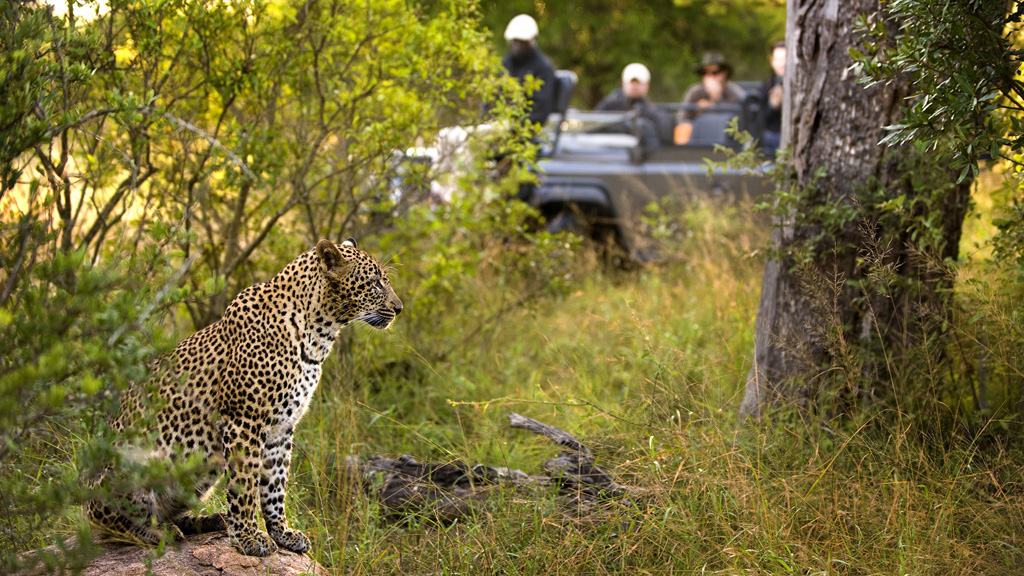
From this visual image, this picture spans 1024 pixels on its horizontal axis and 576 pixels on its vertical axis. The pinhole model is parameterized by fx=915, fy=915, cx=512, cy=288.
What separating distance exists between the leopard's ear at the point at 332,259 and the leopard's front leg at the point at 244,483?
25.7 inches

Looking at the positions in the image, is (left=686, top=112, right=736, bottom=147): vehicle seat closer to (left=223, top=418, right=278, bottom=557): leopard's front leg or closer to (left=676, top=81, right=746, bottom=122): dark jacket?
(left=676, top=81, right=746, bottom=122): dark jacket

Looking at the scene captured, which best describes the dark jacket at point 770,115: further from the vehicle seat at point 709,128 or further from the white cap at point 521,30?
the white cap at point 521,30

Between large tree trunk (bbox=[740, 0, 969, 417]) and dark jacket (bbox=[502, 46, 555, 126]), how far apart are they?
17.0 ft

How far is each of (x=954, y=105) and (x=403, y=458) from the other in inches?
110

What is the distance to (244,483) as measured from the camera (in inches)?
130

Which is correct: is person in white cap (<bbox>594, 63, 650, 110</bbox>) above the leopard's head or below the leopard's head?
above

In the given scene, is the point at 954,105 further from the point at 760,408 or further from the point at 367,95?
the point at 367,95

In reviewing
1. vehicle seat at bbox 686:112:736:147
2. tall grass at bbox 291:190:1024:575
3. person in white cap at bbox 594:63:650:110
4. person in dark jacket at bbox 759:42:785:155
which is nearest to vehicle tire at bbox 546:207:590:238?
vehicle seat at bbox 686:112:736:147

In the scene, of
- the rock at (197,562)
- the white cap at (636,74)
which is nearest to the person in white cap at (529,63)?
the white cap at (636,74)

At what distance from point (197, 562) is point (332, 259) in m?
1.19

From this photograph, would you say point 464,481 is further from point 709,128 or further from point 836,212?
point 709,128

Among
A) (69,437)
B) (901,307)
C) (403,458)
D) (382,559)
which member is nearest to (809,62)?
(901,307)

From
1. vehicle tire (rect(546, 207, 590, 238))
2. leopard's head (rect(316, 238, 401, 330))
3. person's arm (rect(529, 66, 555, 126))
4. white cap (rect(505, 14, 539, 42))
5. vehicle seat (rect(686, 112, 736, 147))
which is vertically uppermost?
white cap (rect(505, 14, 539, 42))

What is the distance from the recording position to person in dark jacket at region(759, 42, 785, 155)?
9961 mm
